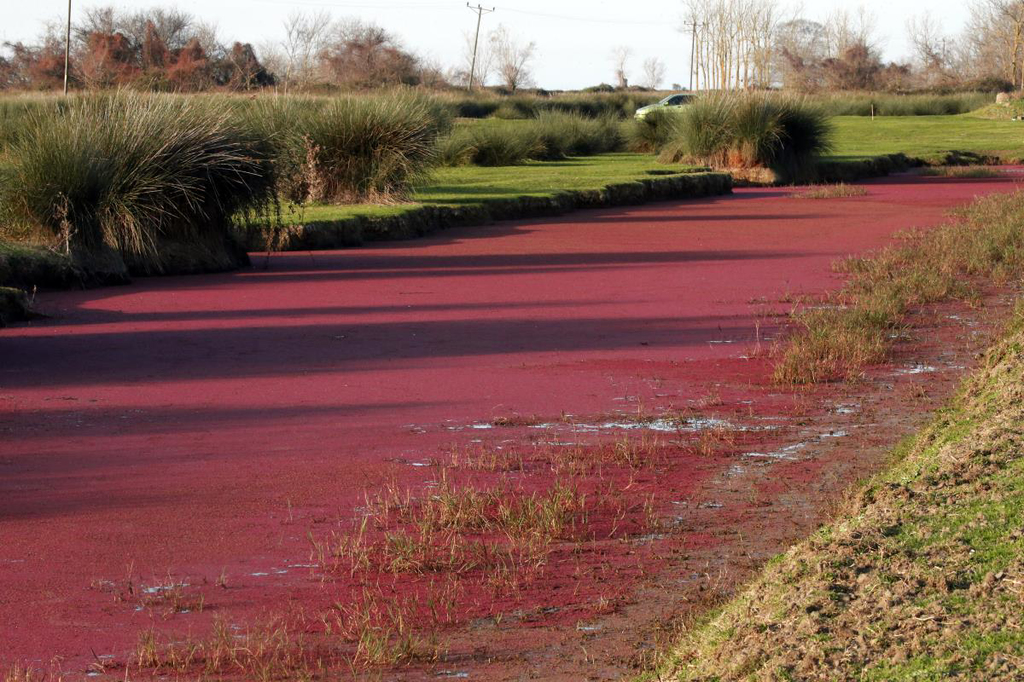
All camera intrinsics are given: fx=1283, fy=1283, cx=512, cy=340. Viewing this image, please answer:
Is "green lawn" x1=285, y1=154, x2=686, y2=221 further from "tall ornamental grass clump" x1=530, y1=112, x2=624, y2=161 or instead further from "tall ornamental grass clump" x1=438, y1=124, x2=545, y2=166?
"tall ornamental grass clump" x1=530, y1=112, x2=624, y2=161

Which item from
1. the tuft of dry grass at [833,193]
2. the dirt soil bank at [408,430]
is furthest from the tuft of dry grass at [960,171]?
the dirt soil bank at [408,430]

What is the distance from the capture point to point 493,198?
2072cm

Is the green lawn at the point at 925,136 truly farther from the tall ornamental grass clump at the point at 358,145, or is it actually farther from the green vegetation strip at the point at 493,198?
the tall ornamental grass clump at the point at 358,145

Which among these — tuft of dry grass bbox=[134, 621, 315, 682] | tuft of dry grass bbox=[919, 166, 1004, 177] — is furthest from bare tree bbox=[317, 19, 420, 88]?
tuft of dry grass bbox=[134, 621, 315, 682]

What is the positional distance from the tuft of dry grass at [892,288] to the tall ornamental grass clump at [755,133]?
1161 centimetres

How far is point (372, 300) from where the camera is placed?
1201 cm

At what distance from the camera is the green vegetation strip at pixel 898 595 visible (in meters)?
3.37

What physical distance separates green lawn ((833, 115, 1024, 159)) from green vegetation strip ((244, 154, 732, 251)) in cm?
925

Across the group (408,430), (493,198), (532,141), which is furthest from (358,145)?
(532,141)

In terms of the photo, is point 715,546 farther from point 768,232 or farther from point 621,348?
point 768,232

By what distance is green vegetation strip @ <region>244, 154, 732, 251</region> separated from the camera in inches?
655

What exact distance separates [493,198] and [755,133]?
10891 mm

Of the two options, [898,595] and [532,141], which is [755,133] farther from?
[898,595]

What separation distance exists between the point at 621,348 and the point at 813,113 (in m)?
22.2
